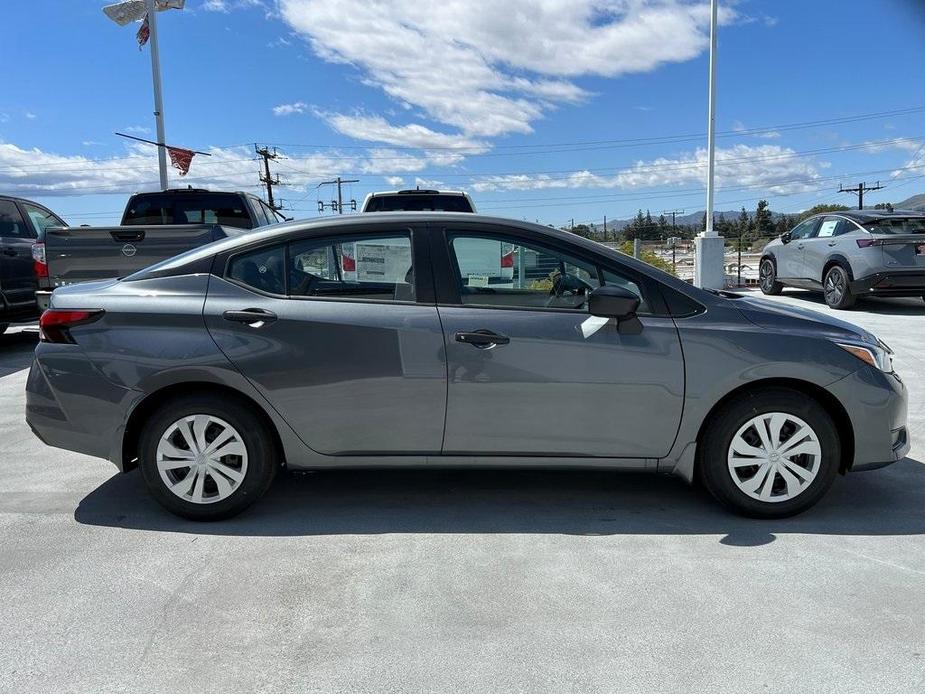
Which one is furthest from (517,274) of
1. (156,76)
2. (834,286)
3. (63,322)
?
(156,76)

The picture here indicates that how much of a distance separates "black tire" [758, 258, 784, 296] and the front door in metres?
11.6

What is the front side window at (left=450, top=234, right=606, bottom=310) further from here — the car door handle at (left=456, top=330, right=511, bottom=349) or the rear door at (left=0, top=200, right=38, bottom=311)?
the rear door at (left=0, top=200, right=38, bottom=311)

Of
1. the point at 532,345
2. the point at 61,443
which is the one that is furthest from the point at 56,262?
the point at 532,345

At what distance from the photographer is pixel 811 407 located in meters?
3.56

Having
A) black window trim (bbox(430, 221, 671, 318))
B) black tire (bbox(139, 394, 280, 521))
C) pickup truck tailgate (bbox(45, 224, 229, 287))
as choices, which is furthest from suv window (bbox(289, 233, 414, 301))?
pickup truck tailgate (bbox(45, 224, 229, 287))

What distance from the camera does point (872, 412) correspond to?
11.7ft

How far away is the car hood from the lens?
142 inches

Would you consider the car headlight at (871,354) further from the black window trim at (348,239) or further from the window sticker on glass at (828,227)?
the window sticker on glass at (828,227)

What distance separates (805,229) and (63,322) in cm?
1271

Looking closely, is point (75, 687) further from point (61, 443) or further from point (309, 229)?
point (309, 229)

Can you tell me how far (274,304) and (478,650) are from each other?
2.02 metres

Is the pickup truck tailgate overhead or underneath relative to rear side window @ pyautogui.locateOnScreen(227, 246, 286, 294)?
overhead

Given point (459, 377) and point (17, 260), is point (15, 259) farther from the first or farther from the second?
point (459, 377)

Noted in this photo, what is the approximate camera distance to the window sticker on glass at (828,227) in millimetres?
11789
